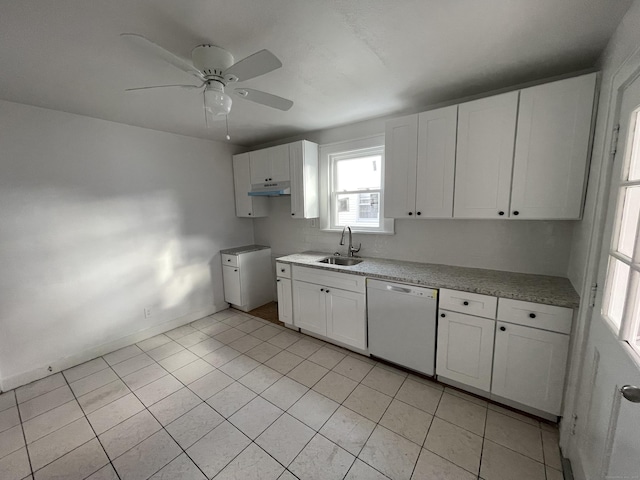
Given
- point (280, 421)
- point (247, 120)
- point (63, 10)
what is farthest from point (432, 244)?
point (63, 10)

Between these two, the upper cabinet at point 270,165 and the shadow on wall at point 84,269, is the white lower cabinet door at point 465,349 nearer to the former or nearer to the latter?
the upper cabinet at point 270,165

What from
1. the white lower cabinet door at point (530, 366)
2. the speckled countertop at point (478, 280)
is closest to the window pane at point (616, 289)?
the speckled countertop at point (478, 280)

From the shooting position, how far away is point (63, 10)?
1.17 m

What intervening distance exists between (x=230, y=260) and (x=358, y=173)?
2171 mm

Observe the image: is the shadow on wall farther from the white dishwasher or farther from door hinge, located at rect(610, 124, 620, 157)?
door hinge, located at rect(610, 124, 620, 157)

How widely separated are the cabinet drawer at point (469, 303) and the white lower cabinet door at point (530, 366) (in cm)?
13

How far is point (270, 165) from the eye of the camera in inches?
133

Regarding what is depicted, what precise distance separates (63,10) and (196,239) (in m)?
2.60

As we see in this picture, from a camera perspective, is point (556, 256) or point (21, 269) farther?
point (21, 269)

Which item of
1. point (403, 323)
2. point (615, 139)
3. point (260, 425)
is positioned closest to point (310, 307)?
point (403, 323)

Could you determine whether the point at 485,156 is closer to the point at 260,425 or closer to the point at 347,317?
the point at 347,317

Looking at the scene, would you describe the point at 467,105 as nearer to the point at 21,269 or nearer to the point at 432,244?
the point at 432,244

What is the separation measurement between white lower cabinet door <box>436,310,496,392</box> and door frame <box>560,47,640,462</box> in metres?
0.42

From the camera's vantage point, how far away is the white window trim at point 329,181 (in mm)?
2814
